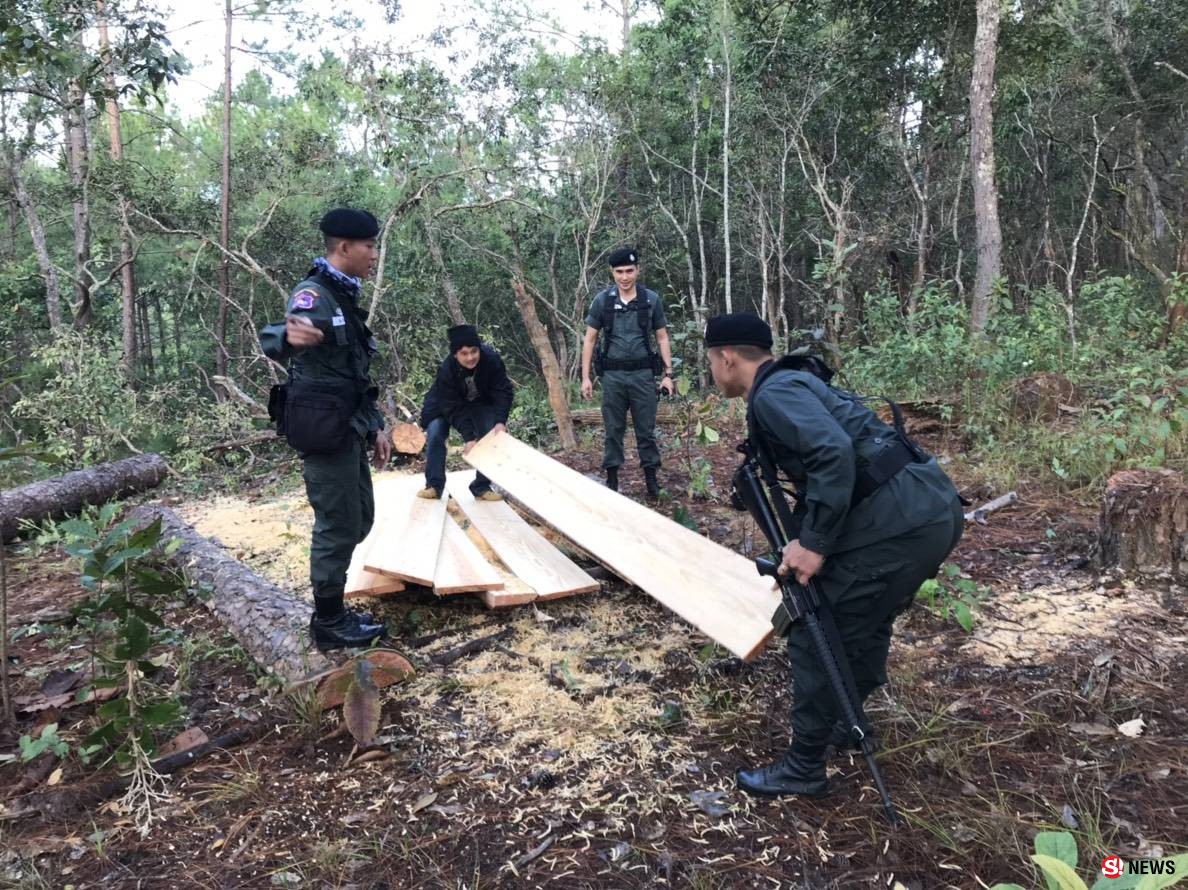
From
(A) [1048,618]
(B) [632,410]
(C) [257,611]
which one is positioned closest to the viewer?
(A) [1048,618]

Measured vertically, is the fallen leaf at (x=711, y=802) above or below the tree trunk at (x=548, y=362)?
below

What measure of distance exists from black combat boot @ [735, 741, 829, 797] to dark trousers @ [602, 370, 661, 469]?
356 cm

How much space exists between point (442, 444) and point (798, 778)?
3.78 metres

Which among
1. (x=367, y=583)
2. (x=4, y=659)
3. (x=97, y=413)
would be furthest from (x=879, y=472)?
Result: (x=97, y=413)

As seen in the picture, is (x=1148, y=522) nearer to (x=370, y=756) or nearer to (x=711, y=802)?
(x=711, y=802)

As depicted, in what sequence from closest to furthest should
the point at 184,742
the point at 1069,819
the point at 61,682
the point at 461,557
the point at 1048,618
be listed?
the point at 1069,819 < the point at 184,742 < the point at 61,682 < the point at 1048,618 < the point at 461,557

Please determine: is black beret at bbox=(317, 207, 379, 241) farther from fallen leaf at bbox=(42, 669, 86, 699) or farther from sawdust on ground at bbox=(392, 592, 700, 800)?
fallen leaf at bbox=(42, 669, 86, 699)

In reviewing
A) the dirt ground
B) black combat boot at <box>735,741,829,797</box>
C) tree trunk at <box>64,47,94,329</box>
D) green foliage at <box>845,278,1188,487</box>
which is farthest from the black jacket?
tree trunk at <box>64,47,94,329</box>

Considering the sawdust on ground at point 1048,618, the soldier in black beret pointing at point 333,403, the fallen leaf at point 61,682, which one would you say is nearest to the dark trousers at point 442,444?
the soldier in black beret pointing at point 333,403

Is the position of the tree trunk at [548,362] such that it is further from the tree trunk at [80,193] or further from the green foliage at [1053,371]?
the tree trunk at [80,193]

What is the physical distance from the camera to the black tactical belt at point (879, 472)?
2.34 meters

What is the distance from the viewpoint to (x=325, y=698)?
9.78ft

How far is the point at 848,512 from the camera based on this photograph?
7.74 ft

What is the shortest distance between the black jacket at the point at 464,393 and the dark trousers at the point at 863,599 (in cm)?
352
